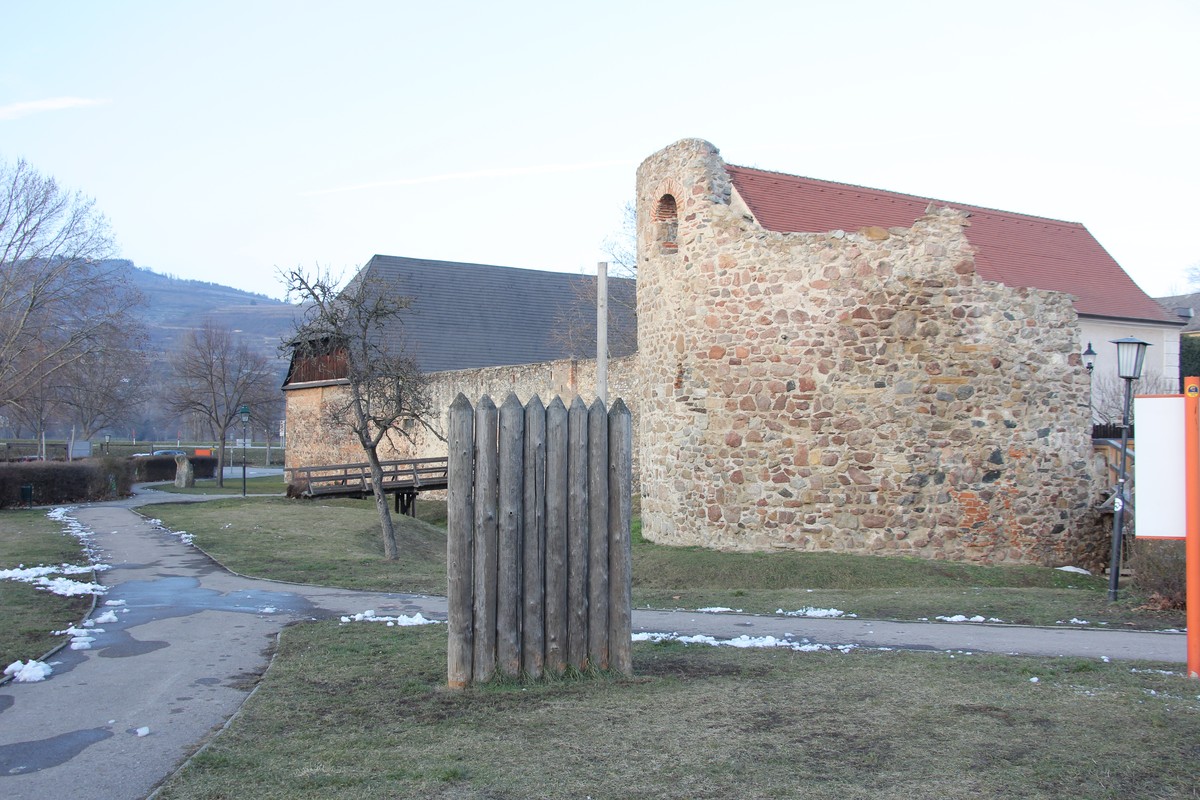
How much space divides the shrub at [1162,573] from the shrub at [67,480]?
2715cm

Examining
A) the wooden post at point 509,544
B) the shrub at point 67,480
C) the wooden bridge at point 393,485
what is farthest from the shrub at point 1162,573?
the shrub at point 67,480

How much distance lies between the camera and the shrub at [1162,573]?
1000 centimetres

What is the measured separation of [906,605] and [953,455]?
4.95m

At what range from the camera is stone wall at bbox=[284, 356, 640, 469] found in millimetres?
27562

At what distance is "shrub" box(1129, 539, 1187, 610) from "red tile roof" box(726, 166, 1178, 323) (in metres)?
9.91

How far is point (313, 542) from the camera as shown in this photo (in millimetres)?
18281

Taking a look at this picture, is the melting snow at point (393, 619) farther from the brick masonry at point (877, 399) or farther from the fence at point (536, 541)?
the brick masonry at point (877, 399)

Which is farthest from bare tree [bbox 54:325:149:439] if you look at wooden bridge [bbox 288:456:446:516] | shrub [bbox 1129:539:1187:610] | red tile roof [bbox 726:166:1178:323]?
shrub [bbox 1129:539:1187:610]

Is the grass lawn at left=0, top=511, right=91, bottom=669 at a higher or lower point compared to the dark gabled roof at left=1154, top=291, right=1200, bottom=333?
lower

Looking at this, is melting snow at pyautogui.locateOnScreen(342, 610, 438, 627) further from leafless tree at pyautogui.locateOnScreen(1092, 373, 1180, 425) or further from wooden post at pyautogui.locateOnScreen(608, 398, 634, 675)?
leafless tree at pyautogui.locateOnScreen(1092, 373, 1180, 425)

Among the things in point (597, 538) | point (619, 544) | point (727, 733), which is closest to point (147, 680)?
point (597, 538)

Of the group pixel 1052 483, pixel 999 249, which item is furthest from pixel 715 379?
pixel 999 249

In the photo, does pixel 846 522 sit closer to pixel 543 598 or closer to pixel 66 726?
pixel 543 598

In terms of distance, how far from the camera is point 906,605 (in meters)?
10.8
